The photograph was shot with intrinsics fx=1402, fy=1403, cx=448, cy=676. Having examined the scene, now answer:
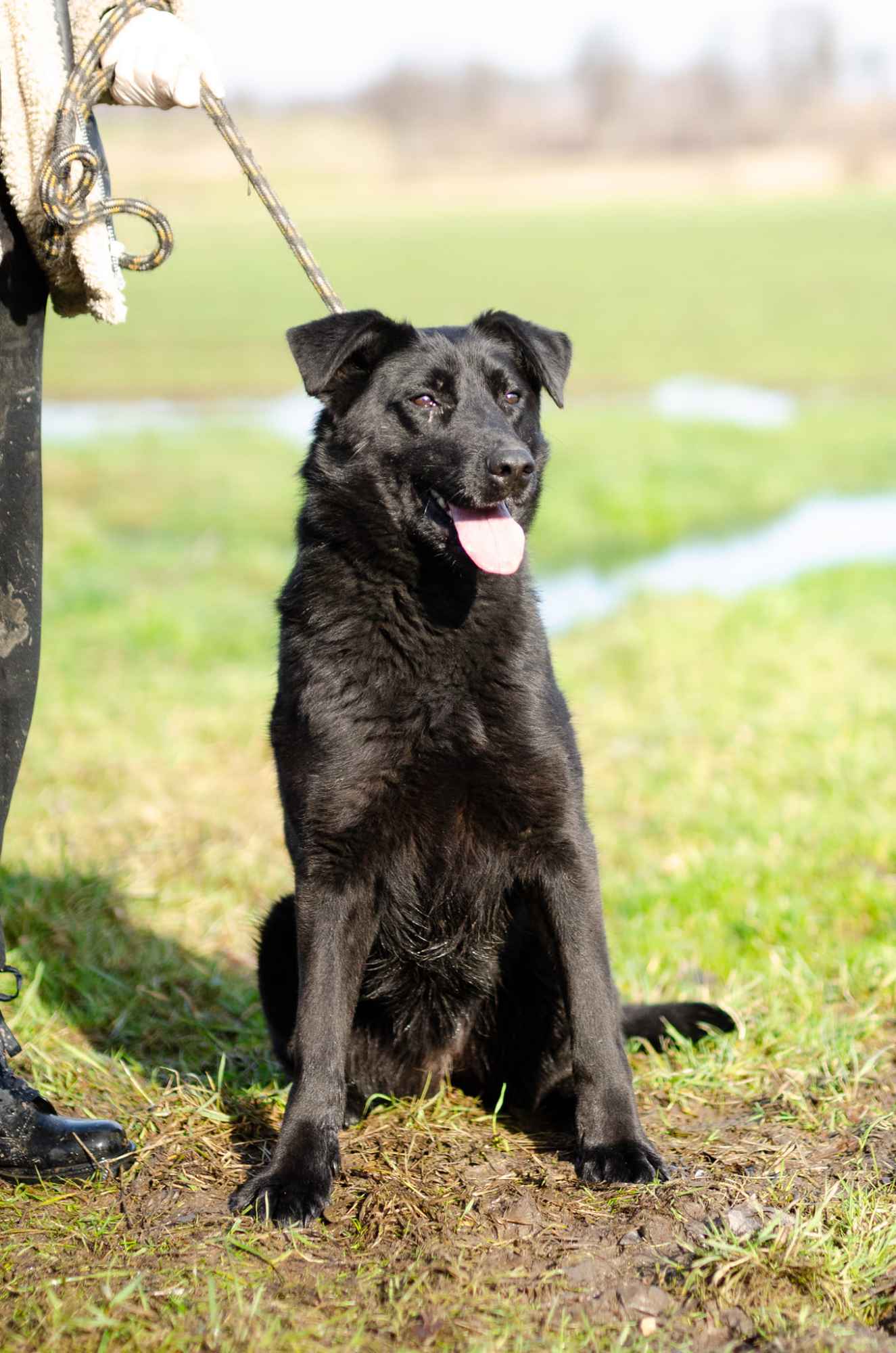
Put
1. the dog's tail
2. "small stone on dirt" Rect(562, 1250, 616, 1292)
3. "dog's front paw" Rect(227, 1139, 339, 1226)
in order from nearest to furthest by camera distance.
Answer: "small stone on dirt" Rect(562, 1250, 616, 1292), "dog's front paw" Rect(227, 1139, 339, 1226), the dog's tail

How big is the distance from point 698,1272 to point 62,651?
6690mm

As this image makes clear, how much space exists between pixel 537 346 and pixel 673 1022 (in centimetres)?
166

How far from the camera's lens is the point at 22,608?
2.86 m

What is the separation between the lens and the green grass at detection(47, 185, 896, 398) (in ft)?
73.8

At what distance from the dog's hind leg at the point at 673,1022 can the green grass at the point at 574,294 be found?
54.7 feet

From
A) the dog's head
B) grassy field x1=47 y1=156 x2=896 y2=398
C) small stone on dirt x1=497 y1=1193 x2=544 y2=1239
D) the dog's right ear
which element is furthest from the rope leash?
grassy field x1=47 y1=156 x2=896 y2=398

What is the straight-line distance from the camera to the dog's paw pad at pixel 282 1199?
2.60 metres

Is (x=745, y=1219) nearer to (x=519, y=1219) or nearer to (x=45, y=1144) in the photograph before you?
(x=519, y=1219)

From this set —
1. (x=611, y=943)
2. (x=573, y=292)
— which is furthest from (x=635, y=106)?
(x=611, y=943)

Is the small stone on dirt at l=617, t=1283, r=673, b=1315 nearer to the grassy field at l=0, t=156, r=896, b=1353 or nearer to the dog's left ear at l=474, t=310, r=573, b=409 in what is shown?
the grassy field at l=0, t=156, r=896, b=1353

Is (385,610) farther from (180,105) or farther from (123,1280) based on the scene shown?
(123,1280)

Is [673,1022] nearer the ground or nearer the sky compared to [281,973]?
nearer the ground

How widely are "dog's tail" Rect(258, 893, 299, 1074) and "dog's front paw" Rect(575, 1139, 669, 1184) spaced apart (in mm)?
735

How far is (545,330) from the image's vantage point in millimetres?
3318
